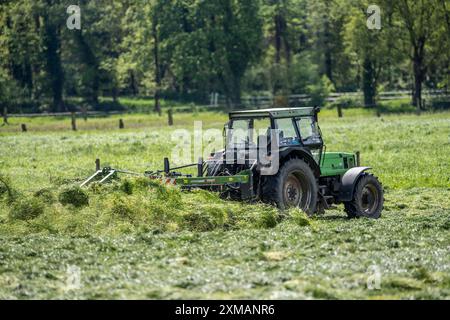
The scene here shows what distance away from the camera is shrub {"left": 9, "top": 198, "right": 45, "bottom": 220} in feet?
52.6

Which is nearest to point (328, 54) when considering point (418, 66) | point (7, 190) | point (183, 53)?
point (183, 53)

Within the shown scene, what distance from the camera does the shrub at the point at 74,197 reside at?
1633cm

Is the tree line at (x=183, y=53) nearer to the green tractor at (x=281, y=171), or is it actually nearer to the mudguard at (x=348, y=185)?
the green tractor at (x=281, y=171)

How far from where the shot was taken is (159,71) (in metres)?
71.4

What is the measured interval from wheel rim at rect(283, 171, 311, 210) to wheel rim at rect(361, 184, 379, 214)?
143cm

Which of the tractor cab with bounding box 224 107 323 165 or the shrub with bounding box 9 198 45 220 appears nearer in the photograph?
the shrub with bounding box 9 198 45 220

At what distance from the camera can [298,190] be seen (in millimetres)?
18078

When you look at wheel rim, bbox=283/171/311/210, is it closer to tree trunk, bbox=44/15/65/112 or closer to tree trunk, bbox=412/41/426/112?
tree trunk, bbox=412/41/426/112

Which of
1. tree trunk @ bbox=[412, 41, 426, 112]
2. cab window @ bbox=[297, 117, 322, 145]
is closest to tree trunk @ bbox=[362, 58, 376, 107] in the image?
tree trunk @ bbox=[412, 41, 426, 112]

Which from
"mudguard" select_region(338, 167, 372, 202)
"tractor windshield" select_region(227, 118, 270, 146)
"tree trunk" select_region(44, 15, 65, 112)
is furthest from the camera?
"tree trunk" select_region(44, 15, 65, 112)

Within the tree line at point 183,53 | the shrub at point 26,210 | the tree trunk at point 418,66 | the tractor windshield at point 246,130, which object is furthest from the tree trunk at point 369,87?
the shrub at point 26,210

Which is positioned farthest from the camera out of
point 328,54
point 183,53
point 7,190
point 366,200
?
point 328,54

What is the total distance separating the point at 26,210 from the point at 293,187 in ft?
16.9

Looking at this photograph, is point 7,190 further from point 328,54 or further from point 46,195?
point 328,54
